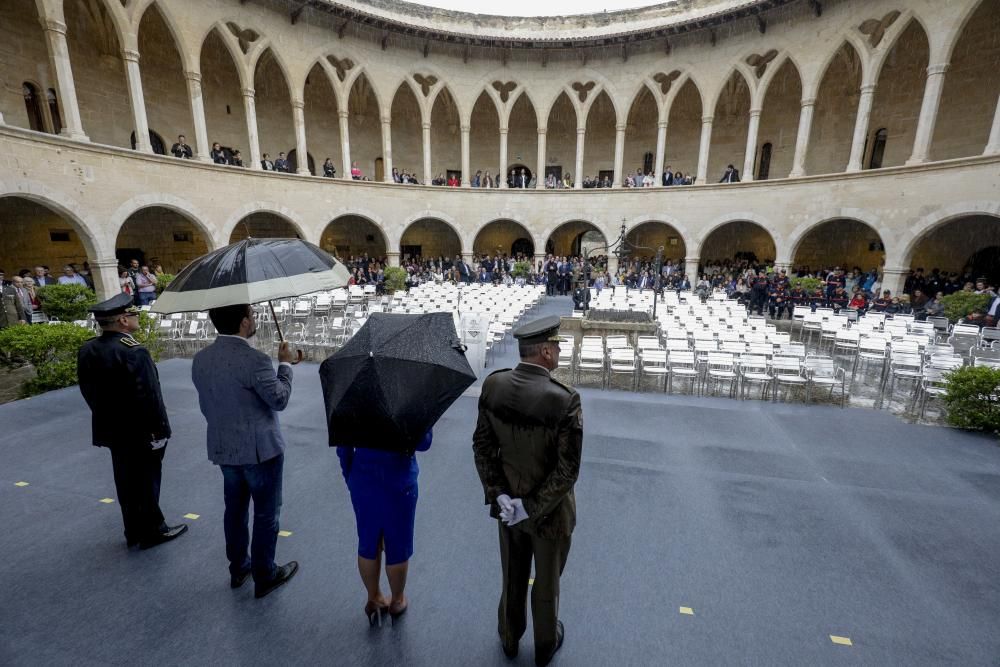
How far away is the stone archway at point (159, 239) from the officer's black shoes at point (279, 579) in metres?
19.6

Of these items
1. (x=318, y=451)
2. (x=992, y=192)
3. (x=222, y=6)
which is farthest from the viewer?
(x=222, y=6)

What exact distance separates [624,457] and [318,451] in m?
3.43

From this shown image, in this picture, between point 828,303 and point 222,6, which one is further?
point 222,6

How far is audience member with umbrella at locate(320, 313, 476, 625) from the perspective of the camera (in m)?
2.25

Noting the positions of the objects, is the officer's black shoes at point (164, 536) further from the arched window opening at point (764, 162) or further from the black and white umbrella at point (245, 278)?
the arched window opening at point (764, 162)

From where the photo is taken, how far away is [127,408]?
10.2 ft

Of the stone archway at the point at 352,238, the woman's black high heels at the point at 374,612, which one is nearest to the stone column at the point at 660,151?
the stone archway at the point at 352,238

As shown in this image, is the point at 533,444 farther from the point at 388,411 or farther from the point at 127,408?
the point at 127,408

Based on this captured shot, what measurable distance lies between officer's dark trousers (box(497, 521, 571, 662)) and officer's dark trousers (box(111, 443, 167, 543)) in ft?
8.40

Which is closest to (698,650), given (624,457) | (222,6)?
(624,457)

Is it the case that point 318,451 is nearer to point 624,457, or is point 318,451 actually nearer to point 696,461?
point 624,457

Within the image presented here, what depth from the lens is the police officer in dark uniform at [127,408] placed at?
308 cm

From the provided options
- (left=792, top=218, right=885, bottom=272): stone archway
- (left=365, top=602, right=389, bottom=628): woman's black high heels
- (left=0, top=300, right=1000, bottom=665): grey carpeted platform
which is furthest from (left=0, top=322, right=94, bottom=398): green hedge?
(left=792, top=218, right=885, bottom=272): stone archway

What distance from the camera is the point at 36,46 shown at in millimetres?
15398
